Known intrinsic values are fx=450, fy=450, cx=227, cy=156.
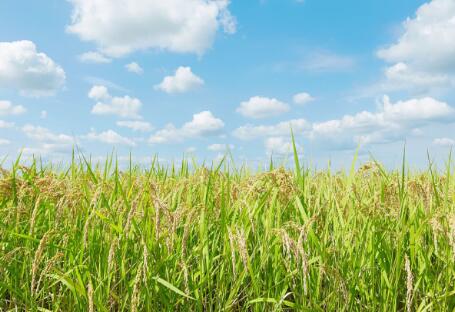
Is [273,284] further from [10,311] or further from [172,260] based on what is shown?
[10,311]

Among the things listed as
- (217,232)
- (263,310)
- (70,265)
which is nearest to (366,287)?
(263,310)

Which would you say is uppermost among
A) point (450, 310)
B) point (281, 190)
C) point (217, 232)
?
point (281, 190)

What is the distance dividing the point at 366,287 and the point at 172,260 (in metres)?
1.08

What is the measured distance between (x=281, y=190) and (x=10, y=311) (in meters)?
1.63

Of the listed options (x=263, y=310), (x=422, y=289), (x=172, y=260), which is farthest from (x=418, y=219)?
(x=172, y=260)

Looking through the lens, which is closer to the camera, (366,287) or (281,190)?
(366,287)

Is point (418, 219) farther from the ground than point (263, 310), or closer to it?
farther from the ground

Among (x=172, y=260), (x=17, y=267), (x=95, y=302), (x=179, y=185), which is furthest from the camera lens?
(x=179, y=185)

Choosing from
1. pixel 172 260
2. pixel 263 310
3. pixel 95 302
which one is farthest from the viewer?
pixel 172 260

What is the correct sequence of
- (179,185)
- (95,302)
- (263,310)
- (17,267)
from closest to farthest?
1. (95,302)
2. (263,310)
3. (17,267)
4. (179,185)

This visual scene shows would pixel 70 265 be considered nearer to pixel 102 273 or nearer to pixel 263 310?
pixel 102 273

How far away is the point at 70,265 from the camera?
2.45 m

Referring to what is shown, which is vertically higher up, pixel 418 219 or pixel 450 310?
pixel 418 219

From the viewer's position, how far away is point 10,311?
7.80 ft
